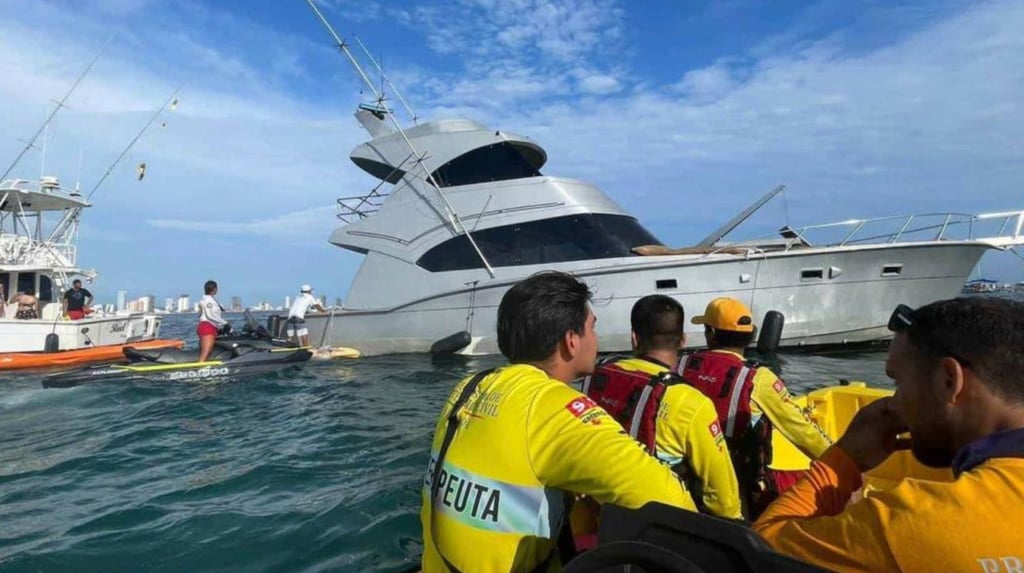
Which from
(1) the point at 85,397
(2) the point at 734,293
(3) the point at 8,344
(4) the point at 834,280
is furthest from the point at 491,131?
(3) the point at 8,344

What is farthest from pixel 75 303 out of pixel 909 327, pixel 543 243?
pixel 909 327

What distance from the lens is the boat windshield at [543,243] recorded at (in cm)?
1292

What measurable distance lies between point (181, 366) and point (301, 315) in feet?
13.8

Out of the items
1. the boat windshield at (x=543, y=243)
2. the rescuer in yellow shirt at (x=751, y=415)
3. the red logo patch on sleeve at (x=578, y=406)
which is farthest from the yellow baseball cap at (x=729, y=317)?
the boat windshield at (x=543, y=243)

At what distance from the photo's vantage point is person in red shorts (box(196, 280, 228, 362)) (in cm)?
1173

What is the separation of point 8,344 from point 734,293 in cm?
1553

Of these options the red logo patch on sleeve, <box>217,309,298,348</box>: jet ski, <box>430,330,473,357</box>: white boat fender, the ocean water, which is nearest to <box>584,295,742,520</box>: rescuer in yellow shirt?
the red logo patch on sleeve

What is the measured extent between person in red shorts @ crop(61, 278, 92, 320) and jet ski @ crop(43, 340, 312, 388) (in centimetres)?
508

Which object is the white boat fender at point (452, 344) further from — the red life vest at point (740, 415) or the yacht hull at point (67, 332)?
the red life vest at point (740, 415)

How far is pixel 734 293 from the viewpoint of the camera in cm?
1155

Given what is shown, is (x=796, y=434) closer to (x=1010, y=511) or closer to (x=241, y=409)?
(x=1010, y=511)

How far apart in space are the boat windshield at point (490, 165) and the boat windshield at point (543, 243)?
4.82ft

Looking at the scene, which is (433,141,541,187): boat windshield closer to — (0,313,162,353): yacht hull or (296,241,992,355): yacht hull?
(296,241,992,355): yacht hull

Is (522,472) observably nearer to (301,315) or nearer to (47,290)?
(301,315)
